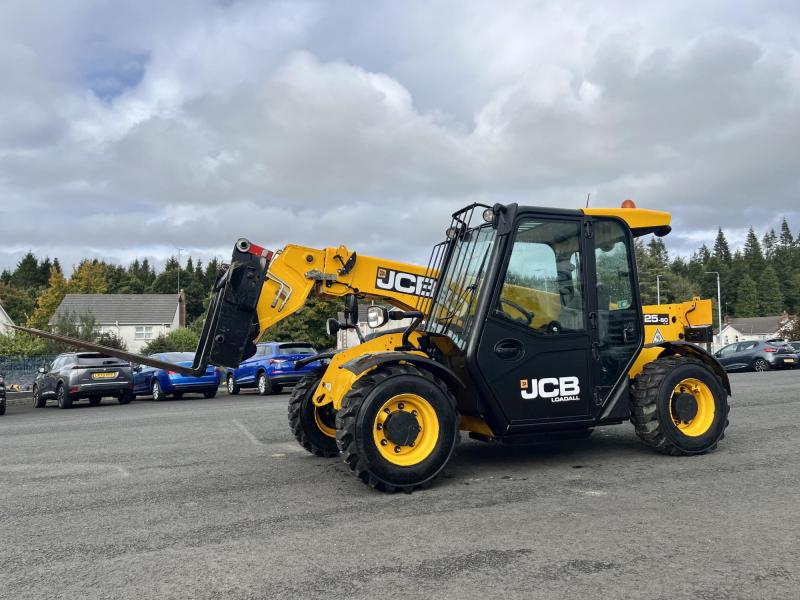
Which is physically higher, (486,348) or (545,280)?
(545,280)

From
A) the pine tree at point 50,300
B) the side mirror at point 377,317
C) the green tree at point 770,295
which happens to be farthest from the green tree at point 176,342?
the green tree at point 770,295

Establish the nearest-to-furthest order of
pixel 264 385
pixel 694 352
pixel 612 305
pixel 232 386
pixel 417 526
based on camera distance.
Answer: pixel 417 526
pixel 612 305
pixel 694 352
pixel 264 385
pixel 232 386

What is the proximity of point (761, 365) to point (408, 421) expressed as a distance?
2800cm

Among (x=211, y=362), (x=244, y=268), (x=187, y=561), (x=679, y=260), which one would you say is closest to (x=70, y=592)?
(x=187, y=561)

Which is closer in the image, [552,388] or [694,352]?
[552,388]

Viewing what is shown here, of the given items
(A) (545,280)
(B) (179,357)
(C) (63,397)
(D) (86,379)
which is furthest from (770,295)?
(A) (545,280)

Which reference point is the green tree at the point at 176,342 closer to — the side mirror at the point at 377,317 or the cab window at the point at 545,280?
the side mirror at the point at 377,317

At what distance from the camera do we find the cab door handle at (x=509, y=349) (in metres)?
6.29

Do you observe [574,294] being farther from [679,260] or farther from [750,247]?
[750,247]

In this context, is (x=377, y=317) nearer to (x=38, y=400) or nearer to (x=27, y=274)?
(x=38, y=400)

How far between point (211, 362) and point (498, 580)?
160 inches

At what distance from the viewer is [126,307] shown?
7662 cm

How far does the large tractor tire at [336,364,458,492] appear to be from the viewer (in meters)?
5.71

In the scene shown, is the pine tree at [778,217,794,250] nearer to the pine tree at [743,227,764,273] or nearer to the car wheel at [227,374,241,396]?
Answer: the pine tree at [743,227,764,273]
